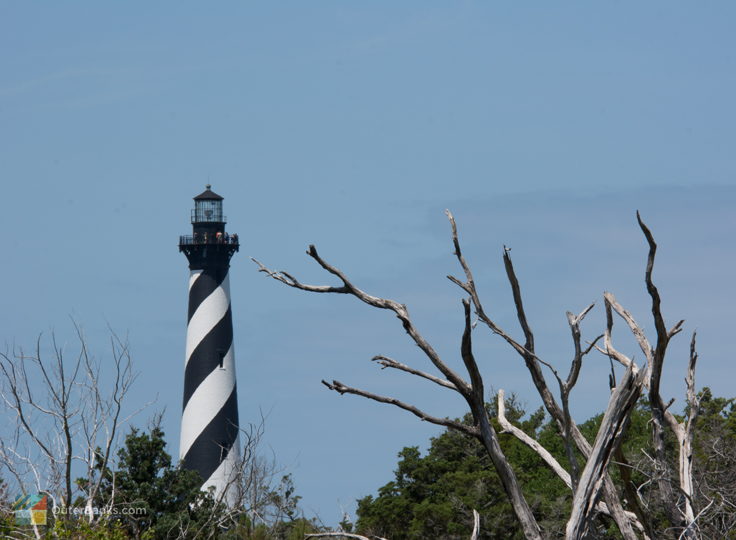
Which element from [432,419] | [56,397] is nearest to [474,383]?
[432,419]

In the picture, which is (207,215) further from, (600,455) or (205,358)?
(600,455)

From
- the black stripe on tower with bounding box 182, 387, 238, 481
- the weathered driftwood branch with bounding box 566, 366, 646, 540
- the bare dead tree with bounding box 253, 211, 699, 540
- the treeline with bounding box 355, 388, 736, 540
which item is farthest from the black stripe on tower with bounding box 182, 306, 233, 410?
the weathered driftwood branch with bounding box 566, 366, 646, 540

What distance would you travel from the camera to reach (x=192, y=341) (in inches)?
1442

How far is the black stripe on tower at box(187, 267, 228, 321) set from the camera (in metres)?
37.1

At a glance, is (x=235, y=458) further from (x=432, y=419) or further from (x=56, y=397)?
(x=432, y=419)

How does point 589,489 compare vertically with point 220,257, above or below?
below

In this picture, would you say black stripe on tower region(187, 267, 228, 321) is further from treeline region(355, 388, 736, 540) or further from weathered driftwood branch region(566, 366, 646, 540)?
weathered driftwood branch region(566, 366, 646, 540)

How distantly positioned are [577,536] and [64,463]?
892cm

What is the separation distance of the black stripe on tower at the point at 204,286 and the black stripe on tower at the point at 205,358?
41.4 inches

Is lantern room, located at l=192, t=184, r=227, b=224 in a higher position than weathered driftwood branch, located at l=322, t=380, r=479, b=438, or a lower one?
higher

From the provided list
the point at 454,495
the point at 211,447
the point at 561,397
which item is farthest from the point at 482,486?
the point at 561,397

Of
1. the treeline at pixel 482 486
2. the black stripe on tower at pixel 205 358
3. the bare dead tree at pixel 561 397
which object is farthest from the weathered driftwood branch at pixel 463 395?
the black stripe on tower at pixel 205 358

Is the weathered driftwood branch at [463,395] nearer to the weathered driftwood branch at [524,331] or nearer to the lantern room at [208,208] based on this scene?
the weathered driftwood branch at [524,331]

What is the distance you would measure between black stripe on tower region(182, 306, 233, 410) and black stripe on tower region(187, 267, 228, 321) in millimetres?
1053
